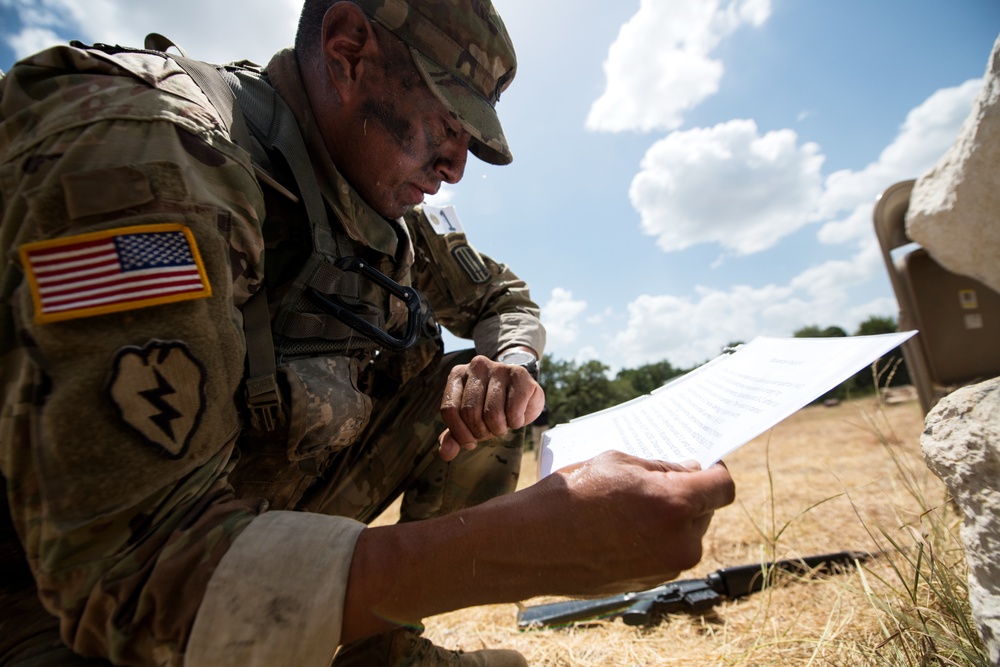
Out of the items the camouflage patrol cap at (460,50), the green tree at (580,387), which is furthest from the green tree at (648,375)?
the camouflage patrol cap at (460,50)

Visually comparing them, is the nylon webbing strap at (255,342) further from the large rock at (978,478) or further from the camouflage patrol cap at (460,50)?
the large rock at (978,478)

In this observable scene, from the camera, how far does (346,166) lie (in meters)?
1.40

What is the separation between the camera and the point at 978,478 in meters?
0.83

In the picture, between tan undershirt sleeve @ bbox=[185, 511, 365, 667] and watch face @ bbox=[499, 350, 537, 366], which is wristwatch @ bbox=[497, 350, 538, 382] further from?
tan undershirt sleeve @ bbox=[185, 511, 365, 667]

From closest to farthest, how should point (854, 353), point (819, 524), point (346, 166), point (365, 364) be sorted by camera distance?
point (854, 353), point (346, 166), point (365, 364), point (819, 524)

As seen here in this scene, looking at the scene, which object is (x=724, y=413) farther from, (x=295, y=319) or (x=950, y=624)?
(x=295, y=319)

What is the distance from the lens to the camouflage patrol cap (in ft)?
4.39

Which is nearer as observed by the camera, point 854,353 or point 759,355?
point 854,353

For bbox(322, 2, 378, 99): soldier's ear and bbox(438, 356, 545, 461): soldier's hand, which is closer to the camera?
bbox(438, 356, 545, 461): soldier's hand

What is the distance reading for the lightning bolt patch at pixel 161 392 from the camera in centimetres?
63

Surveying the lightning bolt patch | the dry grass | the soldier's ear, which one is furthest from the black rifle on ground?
the soldier's ear

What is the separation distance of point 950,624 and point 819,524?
1495mm

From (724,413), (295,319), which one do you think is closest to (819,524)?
(724,413)

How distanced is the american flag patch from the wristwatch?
40.4 inches
